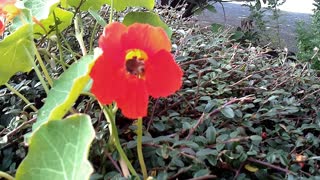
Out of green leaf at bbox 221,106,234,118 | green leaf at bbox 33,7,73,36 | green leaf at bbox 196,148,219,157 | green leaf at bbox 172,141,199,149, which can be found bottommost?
green leaf at bbox 196,148,219,157

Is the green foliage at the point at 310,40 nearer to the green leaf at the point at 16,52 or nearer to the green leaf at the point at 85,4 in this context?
the green leaf at the point at 85,4

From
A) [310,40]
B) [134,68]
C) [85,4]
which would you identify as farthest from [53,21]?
[310,40]

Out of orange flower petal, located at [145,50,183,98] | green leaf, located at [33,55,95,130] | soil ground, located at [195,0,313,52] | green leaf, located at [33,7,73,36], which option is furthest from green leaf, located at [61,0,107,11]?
soil ground, located at [195,0,313,52]

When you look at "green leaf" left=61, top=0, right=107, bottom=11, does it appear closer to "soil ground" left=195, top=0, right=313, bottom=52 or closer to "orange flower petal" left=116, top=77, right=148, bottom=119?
"orange flower petal" left=116, top=77, right=148, bottom=119

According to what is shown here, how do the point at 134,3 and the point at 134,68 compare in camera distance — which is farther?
the point at 134,3

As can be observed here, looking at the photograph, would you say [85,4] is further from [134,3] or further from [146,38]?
[146,38]

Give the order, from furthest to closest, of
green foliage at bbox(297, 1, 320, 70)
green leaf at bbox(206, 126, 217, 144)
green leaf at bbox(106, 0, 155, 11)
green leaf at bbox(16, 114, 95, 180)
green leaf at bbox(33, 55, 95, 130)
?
green foliage at bbox(297, 1, 320, 70), green leaf at bbox(106, 0, 155, 11), green leaf at bbox(206, 126, 217, 144), green leaf at bbox(33, 55, 95, 130), green leaf at bbox(16, 114, 95, 180)
